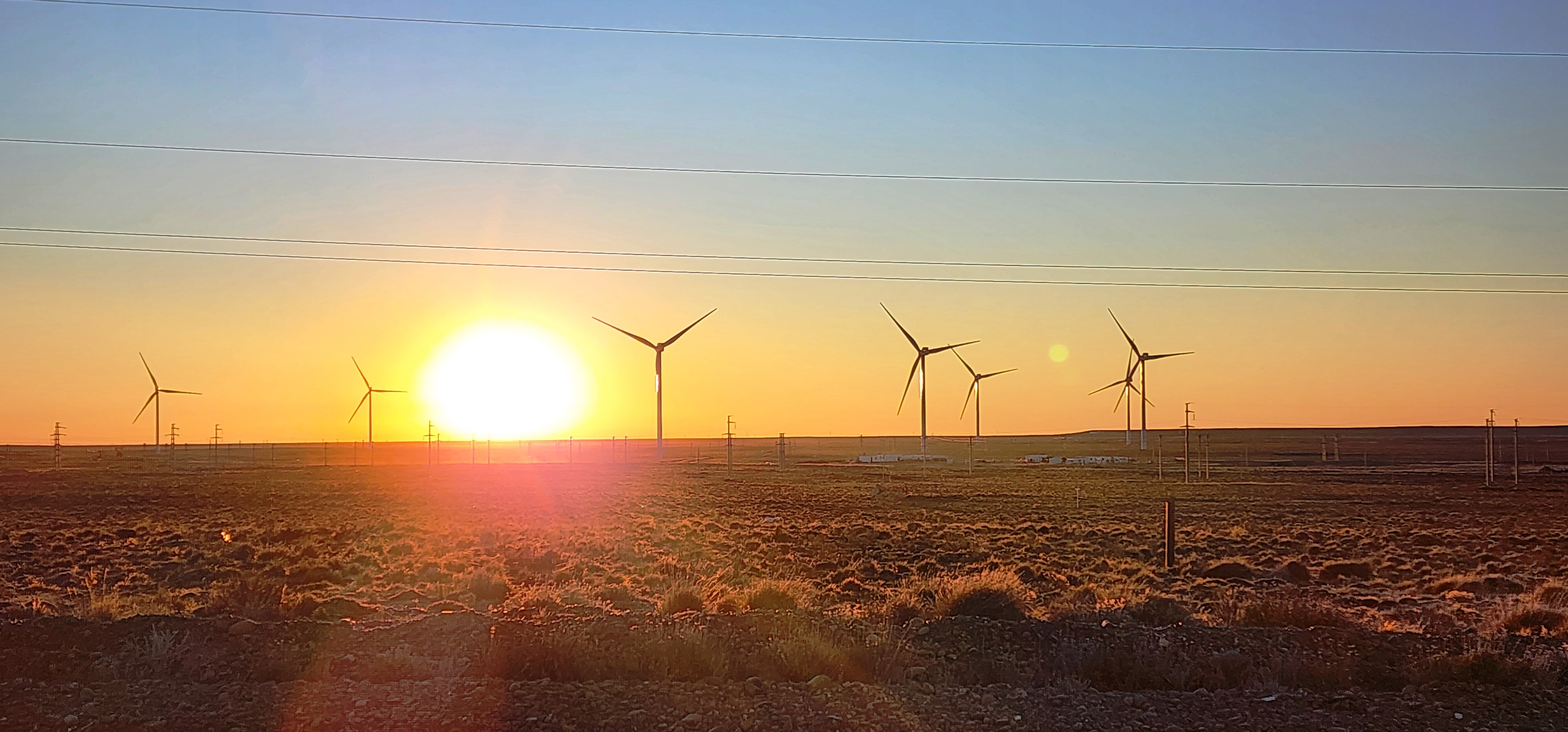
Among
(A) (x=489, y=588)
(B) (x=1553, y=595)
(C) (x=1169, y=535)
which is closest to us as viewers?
(B) (x=1553, y=595)

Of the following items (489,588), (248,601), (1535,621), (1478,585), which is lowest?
(1478,585)

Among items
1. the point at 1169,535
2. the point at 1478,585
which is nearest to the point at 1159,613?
the point at 1169,535

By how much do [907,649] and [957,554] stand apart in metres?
21.7

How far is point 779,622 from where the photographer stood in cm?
1530

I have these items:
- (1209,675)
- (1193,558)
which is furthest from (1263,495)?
(1209,675)

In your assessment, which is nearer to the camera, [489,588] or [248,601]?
[248,601]

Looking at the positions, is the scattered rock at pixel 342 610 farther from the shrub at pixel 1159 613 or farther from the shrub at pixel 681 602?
the shrub at pixel 1159 613

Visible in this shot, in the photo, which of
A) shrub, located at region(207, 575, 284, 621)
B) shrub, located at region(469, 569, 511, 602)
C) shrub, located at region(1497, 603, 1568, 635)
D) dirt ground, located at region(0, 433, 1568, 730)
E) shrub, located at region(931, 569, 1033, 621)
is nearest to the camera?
dirt ground, located at region(0, 433, 1568, 730)

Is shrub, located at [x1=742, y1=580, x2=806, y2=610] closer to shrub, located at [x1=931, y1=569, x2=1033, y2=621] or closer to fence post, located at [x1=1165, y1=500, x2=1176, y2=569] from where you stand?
shrub, located at [x1=931, y1=569, x2=1033, y2=621]

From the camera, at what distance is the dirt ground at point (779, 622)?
39.1ft

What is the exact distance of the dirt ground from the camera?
39.1 ft

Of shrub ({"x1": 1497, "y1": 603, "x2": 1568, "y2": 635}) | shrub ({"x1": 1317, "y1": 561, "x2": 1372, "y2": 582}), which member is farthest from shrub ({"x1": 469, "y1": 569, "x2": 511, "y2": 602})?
shrub ({"x1": 1317, "y1": 561, "x2": 1372, "y2": 582})

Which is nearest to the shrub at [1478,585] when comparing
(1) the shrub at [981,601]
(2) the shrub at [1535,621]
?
(2) the shrub at [1535,621]

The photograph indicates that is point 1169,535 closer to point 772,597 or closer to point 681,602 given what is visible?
point 772,597
